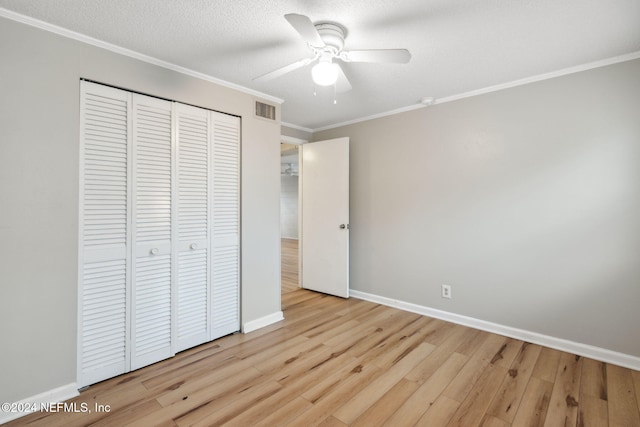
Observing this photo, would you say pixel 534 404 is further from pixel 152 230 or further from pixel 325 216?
pixel 152 230

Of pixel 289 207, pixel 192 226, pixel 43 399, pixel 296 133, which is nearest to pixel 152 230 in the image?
pixel 192 226

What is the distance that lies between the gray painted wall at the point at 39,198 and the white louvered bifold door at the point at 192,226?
1.77ft

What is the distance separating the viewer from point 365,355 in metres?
2.43

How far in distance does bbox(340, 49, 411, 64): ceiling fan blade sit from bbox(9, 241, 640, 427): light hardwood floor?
212 centimetres

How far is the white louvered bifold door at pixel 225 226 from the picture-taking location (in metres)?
2.66

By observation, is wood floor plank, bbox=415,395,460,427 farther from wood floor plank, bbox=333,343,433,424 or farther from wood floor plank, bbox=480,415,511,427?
wood floor plank, bbox=333,343,433,424

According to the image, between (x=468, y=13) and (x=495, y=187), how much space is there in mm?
1681

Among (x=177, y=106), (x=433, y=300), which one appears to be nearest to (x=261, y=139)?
(x=177, y=106)

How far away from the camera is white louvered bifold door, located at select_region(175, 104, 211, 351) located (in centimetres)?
244

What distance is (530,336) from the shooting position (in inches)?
104

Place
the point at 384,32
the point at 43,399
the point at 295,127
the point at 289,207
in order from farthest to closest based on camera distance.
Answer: the point at 289,207
the point at 295,127
the point at 384,32
the point at 43,399

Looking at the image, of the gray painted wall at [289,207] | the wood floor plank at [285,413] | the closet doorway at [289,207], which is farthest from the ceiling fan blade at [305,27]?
the gray painted wall at [289,207]

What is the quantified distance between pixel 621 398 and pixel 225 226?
10.4ft

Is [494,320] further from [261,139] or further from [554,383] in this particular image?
[261,139]
